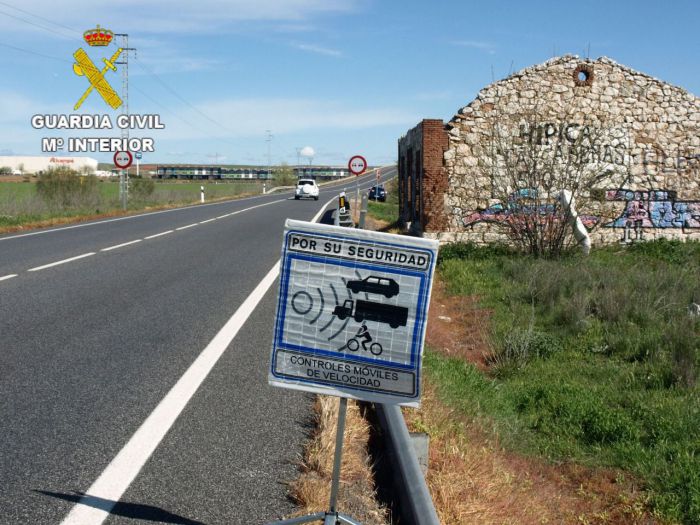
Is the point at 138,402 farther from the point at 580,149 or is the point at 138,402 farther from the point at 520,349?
the point at 580,149

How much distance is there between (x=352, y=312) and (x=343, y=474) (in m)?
1.16

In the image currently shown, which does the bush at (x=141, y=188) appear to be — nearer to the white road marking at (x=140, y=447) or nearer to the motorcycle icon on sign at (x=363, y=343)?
the white road marking at (x=140, y=447)

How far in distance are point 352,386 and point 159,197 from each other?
46369 millimetres

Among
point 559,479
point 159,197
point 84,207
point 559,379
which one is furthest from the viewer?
point 159,197

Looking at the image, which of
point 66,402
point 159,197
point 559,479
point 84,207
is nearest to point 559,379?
point 559,479

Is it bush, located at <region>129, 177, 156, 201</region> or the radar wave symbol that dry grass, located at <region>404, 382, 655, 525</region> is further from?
bush, located at <region>129, 177, 156, 201</region>

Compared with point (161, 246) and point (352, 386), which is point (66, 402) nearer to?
point (352, 386)

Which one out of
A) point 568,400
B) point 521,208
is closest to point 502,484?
point 568,400

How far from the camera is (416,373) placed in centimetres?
360

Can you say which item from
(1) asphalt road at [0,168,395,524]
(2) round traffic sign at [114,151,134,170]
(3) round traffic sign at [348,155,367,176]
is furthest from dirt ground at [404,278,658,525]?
(2) round traffic sign at [114,151,134,170]

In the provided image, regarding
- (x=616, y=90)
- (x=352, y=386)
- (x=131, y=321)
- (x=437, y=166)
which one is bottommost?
(x=131, y=321)

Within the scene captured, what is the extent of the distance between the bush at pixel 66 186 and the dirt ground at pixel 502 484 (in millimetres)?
32675

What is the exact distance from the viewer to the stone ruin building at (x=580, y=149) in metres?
18.3

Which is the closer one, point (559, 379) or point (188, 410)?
point (188, 410)
